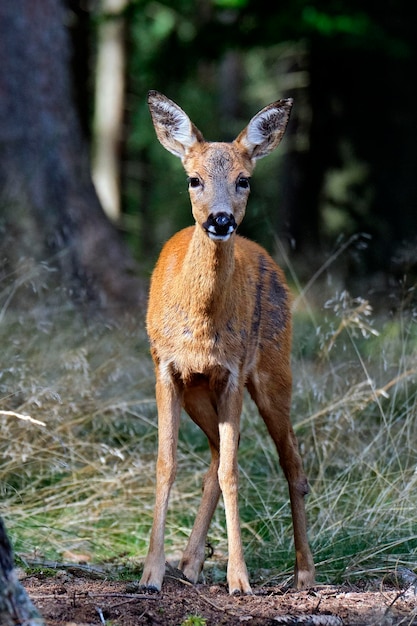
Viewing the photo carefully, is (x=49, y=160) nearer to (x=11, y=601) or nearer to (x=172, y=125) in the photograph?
(x=172, y=125)

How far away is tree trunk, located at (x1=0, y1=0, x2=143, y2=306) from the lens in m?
9.38

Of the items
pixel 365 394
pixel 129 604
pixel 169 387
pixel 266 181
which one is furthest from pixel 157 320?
pixel 266 181

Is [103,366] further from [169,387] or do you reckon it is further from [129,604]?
[129,604]

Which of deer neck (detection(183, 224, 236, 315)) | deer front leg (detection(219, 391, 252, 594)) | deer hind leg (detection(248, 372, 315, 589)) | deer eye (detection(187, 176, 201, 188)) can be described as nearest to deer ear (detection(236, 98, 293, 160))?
deer eye (detection(187, 176, 201, 188))

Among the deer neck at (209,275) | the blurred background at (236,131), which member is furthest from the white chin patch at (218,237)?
the blurred background at (236,131)

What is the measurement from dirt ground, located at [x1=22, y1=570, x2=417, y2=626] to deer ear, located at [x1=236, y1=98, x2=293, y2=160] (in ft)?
7.31

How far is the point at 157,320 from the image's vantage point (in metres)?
5.34

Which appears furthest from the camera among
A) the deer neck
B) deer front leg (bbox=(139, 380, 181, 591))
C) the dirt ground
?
the deer neck

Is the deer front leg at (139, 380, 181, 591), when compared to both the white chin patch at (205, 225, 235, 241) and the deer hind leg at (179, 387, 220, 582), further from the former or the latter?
the white chin patch at (205, 225, 235, 241)

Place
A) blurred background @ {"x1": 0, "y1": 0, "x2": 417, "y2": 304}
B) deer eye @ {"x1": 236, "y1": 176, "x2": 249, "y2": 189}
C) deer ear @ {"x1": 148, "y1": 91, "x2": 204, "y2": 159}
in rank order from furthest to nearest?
1. blurred background @ {"x1": 0, "y1": 0, "x2": 417, "y2": 304}
2. deer ear @ {"x1": 148, "y1": 91, "x2": 204, "y2": 159}
3. deer eye @ {"x1": 236, "y1": 176, "x2": 249, "y2": 189}

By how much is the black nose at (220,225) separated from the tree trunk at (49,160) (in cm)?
430

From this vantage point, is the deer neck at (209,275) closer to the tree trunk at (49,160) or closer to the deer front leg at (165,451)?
the deer front leg at (165,451)

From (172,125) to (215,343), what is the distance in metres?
1.19

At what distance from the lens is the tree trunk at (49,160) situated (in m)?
9.38
